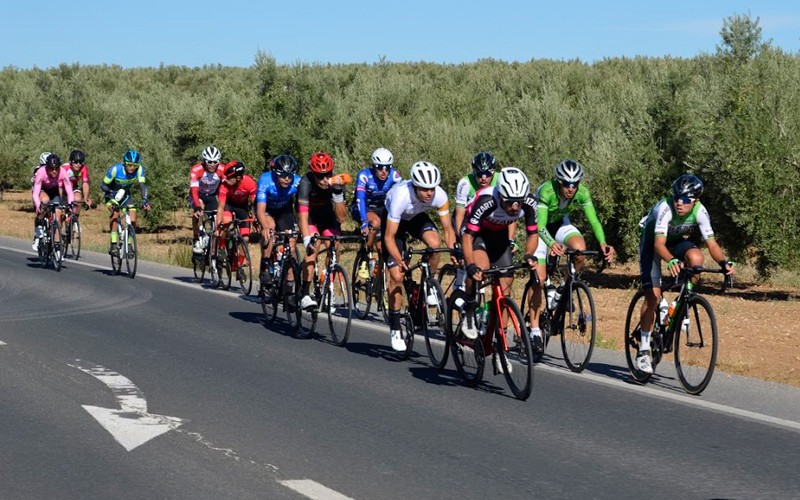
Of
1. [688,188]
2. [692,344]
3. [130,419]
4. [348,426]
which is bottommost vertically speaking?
[130,419]

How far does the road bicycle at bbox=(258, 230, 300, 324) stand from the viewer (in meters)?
12.6

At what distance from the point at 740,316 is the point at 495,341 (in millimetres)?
8940

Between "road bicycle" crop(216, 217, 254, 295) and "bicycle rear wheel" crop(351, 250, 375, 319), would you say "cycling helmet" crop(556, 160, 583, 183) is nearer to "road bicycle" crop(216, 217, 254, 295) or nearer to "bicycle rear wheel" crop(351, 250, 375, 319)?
"bicycle rear wheel" crop(351, 250, 375, 319)

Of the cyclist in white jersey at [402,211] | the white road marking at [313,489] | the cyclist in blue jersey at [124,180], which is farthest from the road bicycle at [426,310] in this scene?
the cyclist in blue jersey at [124,180]

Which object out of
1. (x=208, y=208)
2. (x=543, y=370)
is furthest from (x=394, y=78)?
(x=543, y=370)

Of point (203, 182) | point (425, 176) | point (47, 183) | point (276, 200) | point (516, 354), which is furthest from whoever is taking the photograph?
point (47, 183)

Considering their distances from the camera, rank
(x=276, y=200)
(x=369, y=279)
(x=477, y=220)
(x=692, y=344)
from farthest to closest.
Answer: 1. (x=276, y=200)
2. (x=369, y=279)
3. (x=477, y=220)
4. (x=692, y=344)

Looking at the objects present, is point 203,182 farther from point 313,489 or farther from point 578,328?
point 313,489

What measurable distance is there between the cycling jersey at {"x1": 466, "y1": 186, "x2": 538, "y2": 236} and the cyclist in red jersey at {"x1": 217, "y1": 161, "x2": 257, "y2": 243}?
7.04m

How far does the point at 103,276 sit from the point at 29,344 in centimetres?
738

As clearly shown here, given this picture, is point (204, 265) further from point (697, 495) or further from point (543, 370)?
point (697, 495)

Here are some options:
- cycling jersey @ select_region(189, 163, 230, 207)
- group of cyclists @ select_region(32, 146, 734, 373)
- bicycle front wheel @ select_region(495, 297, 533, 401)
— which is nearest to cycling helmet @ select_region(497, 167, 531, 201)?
group of cyclists @ select_region(32, 146, 734, 373)

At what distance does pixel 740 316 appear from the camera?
16891 millimetres

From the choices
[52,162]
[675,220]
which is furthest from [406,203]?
[52,162]
